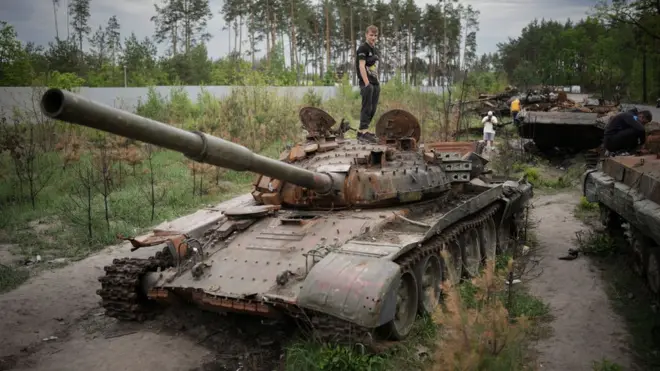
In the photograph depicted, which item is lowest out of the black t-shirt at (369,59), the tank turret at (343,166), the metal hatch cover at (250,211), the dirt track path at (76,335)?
the dirt track path at (76,335)

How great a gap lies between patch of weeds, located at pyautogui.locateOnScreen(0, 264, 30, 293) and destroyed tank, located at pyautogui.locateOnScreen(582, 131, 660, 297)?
9.46 meters

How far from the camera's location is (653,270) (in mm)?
8102

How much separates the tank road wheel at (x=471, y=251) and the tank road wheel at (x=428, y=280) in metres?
1.40

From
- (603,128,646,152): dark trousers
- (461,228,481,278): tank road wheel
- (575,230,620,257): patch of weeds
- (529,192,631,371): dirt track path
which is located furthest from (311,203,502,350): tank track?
(603,128,646,152): dark trousers

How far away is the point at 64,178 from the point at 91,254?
579cm

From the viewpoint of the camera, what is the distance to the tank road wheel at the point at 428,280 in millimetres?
7344

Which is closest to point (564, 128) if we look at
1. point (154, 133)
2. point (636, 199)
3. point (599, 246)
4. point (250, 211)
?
point (599, 246)

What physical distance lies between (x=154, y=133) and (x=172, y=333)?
3533mm

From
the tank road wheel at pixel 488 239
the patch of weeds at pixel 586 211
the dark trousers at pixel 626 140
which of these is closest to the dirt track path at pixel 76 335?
the tank road wheel at pixel 488 239

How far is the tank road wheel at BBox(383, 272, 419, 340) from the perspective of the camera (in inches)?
260

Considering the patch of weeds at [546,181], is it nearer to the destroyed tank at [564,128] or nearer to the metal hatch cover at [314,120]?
the destroyed tank at [564,128]

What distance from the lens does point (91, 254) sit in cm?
1130

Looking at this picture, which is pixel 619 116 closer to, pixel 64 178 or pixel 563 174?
pixel 563 174

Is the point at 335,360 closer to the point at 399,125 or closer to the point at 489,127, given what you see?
the point at 399,125
